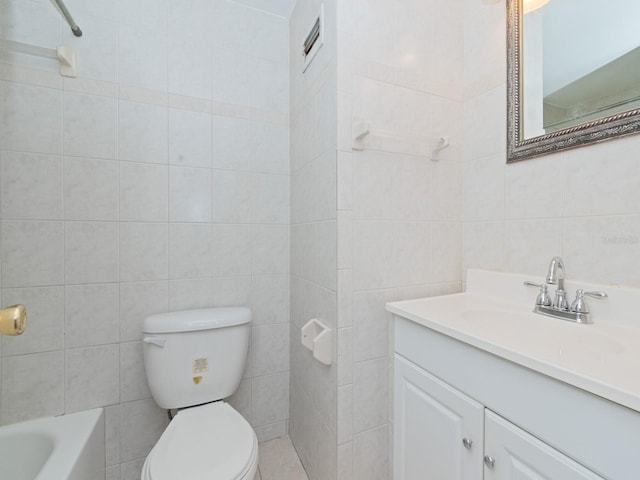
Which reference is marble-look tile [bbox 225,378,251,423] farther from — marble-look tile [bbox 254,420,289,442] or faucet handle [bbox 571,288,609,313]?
faucet handle [bbox 571,288,609,313]

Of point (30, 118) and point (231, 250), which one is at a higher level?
point (30, 118)

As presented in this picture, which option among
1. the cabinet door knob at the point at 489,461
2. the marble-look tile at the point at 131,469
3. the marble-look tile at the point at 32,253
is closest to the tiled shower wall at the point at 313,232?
the cabinet door knob at the point at 489,461

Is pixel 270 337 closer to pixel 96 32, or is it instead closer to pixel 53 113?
pixel 53 113

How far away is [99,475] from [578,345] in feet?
5.79

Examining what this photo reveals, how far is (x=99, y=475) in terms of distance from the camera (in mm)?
1204

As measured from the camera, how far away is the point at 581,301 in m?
0.87

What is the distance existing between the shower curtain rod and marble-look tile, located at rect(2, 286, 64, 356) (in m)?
1.05

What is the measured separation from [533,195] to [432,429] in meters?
0.86

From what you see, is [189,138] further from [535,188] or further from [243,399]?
[535,188]

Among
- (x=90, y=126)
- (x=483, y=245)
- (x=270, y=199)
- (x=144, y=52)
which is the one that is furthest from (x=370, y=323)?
(x=144, y=52)

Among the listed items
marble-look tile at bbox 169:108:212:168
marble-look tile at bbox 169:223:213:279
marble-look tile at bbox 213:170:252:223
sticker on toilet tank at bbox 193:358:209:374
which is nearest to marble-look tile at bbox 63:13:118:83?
marble-look tile at bbox 169:108:212:168

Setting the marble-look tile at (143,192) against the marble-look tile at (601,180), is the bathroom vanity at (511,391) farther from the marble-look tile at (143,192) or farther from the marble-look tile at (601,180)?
the marble-look tile at (143,192)

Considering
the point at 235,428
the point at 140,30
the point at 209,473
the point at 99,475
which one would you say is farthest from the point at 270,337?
the point at 140,30

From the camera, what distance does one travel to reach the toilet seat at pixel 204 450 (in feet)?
2.88
